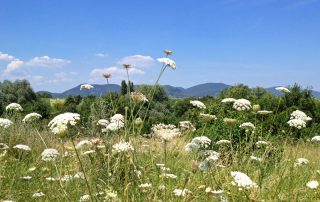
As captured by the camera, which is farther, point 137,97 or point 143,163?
point 143,163

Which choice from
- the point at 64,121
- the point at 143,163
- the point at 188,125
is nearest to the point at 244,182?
the point at 64,121

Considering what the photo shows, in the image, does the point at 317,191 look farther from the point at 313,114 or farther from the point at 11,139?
the point at 313,114

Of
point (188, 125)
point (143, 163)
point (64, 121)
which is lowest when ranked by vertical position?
point (143, 163)

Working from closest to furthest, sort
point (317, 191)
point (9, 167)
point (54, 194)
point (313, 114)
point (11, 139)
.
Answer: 1. point (54, 194)
2. point (317, 191)
3. point (9, 167)
4. point (11, 139)
5. point (313, 114)

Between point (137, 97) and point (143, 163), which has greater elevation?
point (137, 97)

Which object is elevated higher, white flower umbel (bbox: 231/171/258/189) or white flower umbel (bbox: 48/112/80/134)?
white flower umbel (bbox: 48/112/80/134)

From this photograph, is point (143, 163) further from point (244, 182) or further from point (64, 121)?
point (64, 121)

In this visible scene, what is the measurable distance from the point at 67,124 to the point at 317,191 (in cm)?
270

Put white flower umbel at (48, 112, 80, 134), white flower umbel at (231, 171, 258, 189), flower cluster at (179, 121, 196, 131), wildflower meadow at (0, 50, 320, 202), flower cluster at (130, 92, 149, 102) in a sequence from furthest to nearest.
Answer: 1. flower cluster at (179, 121, 196, 131)
2. flower cluster at (130, 92, 149, 102)
3. wildflower meadow at (0, 50, 320, 202)
4. white flower umbel at (231, 171, 258, 189)
5. white flower umbel at (48, 112, 80, 134)

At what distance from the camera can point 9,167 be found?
18.9 feet

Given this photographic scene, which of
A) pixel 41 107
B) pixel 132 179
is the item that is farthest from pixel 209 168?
pixel 41 107

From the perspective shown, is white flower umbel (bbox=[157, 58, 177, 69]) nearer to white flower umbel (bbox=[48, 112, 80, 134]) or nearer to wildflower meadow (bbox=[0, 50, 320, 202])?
wildflower meadow (bbox=[0, 50, 320, 202])

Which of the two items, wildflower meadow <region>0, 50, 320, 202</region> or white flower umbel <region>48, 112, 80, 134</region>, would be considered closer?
white flower umbel <region>48, 112, 80, 134</region>

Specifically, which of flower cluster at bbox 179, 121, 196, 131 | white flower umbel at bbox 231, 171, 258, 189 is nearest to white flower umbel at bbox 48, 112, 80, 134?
white flower umbel at bbox 231, 171, 258, 189
